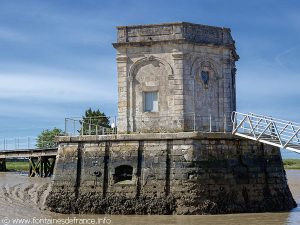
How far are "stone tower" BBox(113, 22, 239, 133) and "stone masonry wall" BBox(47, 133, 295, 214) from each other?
5.11 feet

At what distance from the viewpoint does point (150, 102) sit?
22625mm

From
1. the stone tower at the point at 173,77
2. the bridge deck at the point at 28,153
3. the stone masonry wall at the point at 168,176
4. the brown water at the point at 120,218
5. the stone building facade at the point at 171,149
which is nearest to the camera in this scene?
the brown water at the point at 120,218

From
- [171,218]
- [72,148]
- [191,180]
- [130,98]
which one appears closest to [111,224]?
[171,218]

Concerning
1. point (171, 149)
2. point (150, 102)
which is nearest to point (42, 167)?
point (150, 102)

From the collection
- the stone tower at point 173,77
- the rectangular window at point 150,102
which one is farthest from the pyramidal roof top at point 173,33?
the rectangular window at point 150,102

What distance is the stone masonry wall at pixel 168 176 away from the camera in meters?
20.0

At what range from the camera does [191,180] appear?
1989 cm

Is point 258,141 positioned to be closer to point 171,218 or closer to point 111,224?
point 171,218

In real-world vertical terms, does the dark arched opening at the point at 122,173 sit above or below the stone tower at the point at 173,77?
below

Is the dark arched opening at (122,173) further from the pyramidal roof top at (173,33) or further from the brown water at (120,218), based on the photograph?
the pyramidal roof top at (173,33)

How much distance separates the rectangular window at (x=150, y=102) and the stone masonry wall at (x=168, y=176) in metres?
2.05

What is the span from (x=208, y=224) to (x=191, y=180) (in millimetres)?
2582

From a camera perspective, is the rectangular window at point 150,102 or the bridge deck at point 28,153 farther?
the bridge deck at point 28,153

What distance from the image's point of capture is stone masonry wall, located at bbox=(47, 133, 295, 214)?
19969 millimetres
